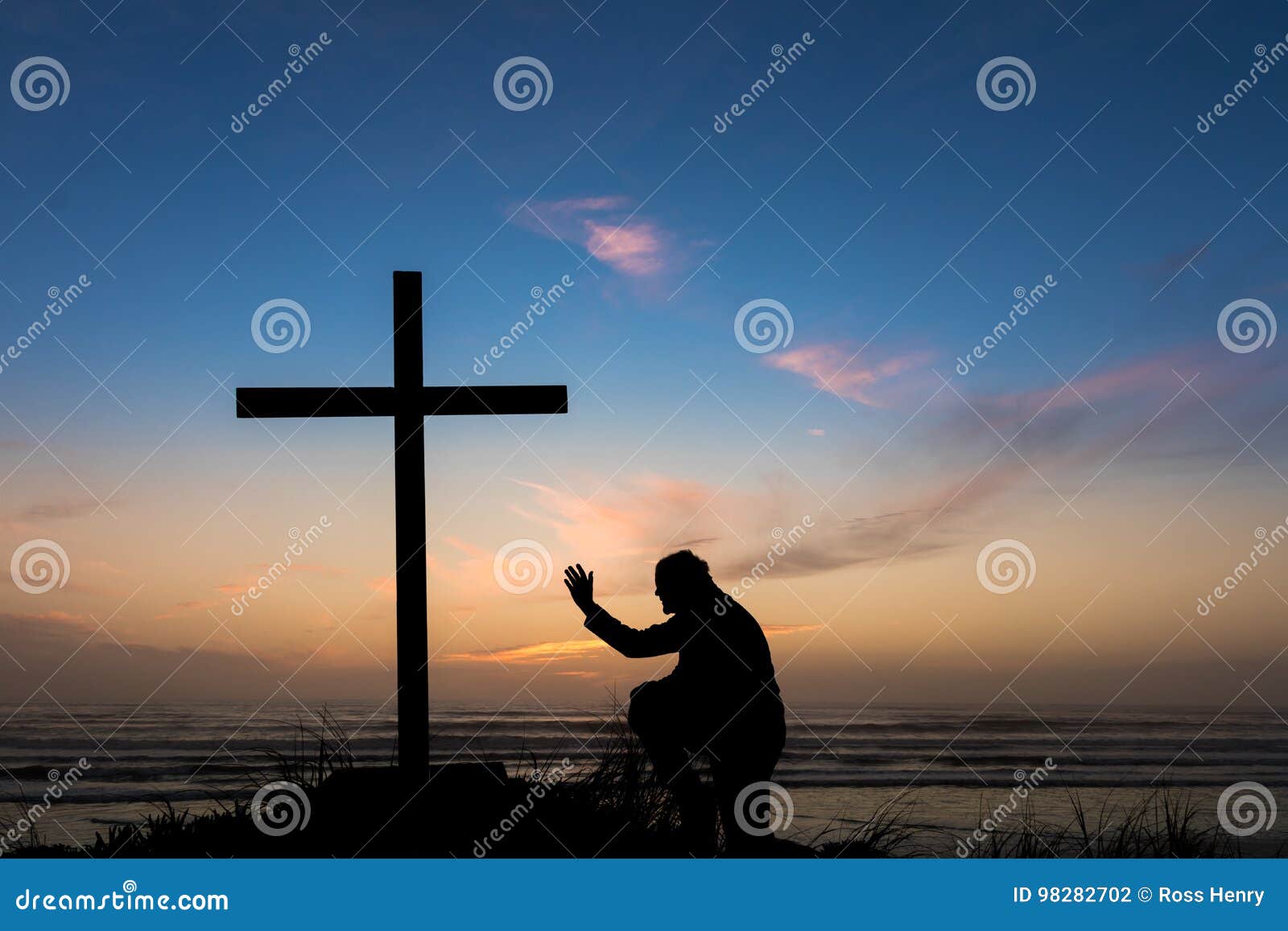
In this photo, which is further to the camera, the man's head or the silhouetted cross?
the silhouetted cross

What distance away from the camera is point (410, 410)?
7.09 m

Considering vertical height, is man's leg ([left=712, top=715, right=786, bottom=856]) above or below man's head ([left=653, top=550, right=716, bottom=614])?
below

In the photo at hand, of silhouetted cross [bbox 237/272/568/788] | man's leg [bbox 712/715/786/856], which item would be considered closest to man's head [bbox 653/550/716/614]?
man's leg [bbox 712/715/786/856]

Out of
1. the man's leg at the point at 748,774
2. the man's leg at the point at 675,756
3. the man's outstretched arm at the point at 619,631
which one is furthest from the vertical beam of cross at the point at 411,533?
the man's leg at the point at 748,774

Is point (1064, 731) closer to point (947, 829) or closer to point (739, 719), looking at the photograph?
point (947, 829)

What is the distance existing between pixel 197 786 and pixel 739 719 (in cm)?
2063

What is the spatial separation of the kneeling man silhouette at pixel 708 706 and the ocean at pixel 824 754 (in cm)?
139

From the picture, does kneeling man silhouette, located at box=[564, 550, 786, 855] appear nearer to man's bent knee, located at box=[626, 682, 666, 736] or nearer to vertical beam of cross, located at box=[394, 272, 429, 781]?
man's bent knee, located at box=[626, 682, 666, 736]

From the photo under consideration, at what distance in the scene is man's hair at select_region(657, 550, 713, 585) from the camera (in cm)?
621

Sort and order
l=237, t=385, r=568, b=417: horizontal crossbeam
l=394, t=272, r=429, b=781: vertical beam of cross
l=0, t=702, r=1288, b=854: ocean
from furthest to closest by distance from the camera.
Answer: l=0, t=702, r=1288, b=854: ocean < l=237, t=385, r=568, b=417: horizontal crossbeam < l=394, t=272, r=429, b=781: vertical beam of cross

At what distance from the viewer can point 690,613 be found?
619cm

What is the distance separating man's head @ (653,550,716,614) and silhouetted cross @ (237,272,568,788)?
1.67m

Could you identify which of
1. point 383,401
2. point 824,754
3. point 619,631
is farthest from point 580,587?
point 824,754

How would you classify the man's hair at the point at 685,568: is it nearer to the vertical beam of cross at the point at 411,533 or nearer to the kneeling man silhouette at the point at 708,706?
the kneeling man silhouette at the point at 708,706
